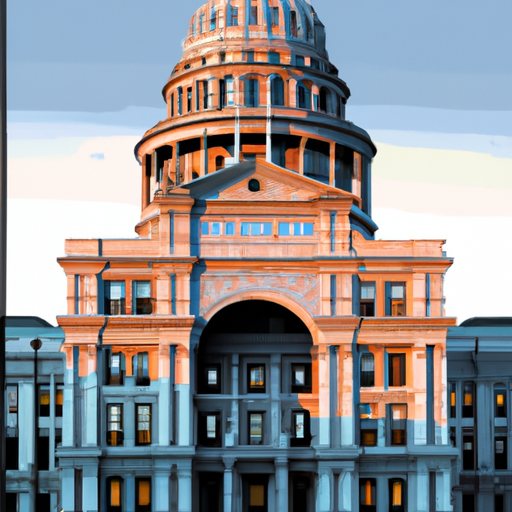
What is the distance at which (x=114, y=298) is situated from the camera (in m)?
36.6

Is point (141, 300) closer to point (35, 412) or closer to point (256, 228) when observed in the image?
point (256, 228)

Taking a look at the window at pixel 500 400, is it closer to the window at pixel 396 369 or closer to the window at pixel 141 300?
the window at pixel 396 369

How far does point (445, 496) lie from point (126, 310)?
11487mm

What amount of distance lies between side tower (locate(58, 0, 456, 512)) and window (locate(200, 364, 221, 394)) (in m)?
0.05

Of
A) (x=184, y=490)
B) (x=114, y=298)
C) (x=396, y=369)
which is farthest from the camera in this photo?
(x=396, y=369)

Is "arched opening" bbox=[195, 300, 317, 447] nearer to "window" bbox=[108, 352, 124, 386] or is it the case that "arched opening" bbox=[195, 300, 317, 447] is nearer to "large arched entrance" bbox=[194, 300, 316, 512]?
"large arched entrance" bbox=[194, 300, 316, 512]

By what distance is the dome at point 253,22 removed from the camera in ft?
140

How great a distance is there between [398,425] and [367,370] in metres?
1.97

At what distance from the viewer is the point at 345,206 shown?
37062mm

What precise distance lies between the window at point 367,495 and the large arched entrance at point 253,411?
1544mm

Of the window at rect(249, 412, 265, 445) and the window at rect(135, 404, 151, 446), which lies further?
the window at rect(249, 412, 265, 445)

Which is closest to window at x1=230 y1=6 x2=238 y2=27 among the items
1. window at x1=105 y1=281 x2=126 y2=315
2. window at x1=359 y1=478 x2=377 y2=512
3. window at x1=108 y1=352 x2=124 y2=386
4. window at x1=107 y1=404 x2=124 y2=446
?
window at x1=105 y1=281 x2=126 y2=315

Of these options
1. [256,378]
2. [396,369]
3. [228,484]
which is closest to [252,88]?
[256,378]

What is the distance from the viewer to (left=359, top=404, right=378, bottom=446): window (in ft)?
121
